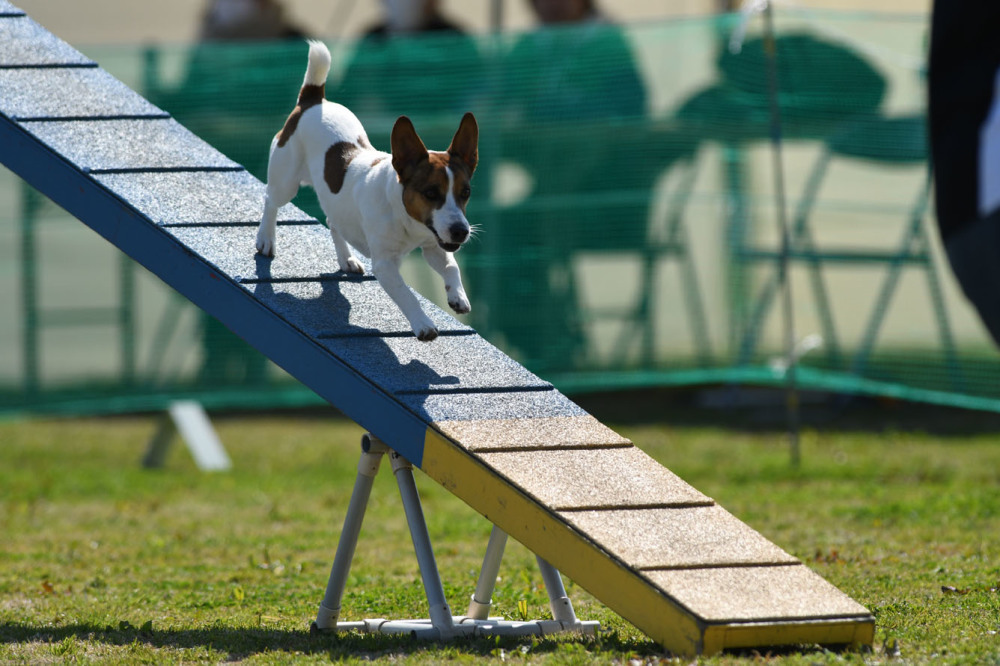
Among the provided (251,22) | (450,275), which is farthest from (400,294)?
(251,22)

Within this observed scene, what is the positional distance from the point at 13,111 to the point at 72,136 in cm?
25

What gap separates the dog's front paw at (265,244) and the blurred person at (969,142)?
2.59 m

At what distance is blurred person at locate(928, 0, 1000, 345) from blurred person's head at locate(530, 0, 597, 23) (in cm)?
852

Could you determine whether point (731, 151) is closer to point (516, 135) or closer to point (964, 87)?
point (516, 135)

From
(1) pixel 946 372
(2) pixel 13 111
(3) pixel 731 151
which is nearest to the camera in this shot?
(2) pixel 13 111

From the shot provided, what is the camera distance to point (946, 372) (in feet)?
32.0

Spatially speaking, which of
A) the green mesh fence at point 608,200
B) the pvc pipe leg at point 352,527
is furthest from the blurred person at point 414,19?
the pvc pipe leg at point 352,527

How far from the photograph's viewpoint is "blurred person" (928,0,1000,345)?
3682 mm

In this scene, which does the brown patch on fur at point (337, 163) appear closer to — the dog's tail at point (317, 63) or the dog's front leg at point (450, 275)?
the dog's tail at point (317, 63)

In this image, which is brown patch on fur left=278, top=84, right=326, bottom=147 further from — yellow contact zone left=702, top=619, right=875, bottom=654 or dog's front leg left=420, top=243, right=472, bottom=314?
yellow contact zone left=702, top=619, right=875, bottom=654

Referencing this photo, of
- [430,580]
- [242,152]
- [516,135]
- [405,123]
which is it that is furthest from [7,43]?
[516,135]

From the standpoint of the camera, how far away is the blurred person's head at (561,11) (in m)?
12.2

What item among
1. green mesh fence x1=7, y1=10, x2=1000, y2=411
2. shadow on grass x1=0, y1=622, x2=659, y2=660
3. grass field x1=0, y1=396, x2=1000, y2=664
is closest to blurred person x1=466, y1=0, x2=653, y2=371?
green mesh fence x1=7, y1=10, x2=1000, y2=411

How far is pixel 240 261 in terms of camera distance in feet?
17.3
